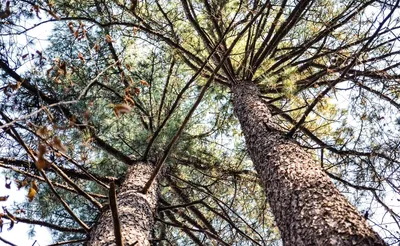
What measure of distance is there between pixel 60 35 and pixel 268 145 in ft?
8.75

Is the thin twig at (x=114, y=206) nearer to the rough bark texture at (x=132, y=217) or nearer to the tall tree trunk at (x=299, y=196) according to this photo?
the tall tree trunk at (x=299, y=196)

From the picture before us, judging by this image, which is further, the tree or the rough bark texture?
the rough bark texture

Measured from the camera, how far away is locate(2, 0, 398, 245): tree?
205 cm

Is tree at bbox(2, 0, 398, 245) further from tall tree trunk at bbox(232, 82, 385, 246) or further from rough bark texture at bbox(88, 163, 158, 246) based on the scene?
rough bark texture at bbox(88, 163, 158, 246)

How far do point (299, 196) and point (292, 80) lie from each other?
6.68 feet

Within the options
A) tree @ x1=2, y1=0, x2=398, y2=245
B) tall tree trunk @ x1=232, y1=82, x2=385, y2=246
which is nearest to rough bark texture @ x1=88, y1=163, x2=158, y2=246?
tree @ x1=2, y1=0, x2=398, y2=245

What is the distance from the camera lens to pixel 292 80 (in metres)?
3.93

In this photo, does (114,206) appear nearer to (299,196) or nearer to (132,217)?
(299,196)

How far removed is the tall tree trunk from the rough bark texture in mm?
911

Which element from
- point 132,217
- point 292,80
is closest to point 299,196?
point 132,217

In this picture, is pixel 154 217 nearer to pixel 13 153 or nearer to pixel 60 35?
pixel 13 153

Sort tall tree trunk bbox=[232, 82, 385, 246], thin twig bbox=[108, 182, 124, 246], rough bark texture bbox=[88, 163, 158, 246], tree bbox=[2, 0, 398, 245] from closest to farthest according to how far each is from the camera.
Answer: thin twig bbox=[108, 182, 124, 246]
tall tree trunk bbox=[232, 82, 385, 246]
tree bbox=[2, 0, 398, 245]
rough bark texture bbox=[88, 163, 158, 246]

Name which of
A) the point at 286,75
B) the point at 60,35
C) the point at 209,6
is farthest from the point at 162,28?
the point at 286,75

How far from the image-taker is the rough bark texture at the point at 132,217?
247 centimetres
